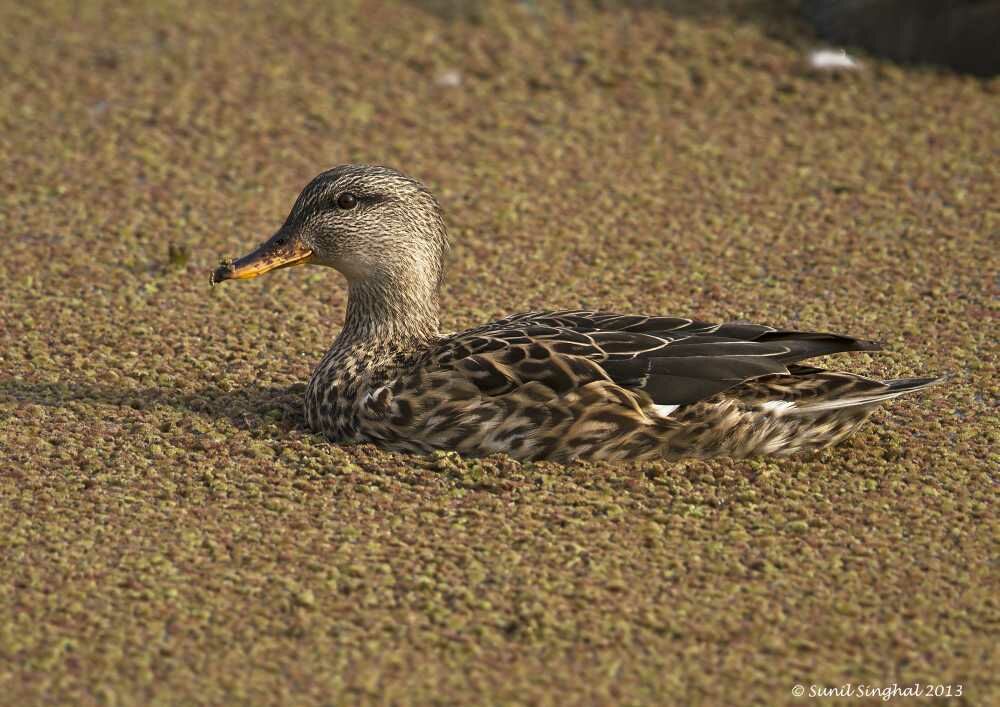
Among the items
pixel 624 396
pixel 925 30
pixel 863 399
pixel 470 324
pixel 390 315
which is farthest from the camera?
pixel 925 30

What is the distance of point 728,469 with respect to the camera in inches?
208

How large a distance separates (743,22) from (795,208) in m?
2.59

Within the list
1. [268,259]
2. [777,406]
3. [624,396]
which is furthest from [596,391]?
[268,259]

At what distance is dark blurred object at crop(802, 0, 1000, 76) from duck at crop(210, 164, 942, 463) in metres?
4.73

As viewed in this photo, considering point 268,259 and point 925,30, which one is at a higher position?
point 925,30

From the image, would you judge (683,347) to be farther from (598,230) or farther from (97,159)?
(97,159)

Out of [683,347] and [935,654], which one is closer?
[935,654]

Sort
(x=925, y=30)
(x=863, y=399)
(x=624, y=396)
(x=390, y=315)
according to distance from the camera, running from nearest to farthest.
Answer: (x=624, y=396)
(x=863, y=399)
(x=390, y=315)
(x=925, y=30)

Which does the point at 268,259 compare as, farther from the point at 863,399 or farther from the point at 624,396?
the point at 863,399

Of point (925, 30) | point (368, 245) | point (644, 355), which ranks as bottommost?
point (644, 355)

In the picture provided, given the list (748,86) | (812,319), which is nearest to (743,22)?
(748,86)

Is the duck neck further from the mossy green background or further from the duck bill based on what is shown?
the mossy green background

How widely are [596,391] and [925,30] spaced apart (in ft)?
17.9

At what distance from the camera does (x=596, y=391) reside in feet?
17.0
